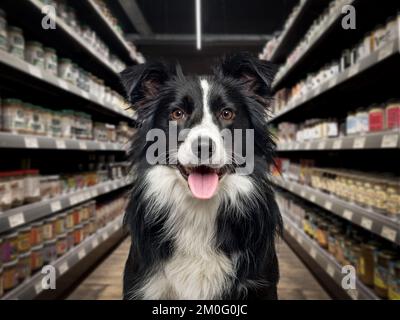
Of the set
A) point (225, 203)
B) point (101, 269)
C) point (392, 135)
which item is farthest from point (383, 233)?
point (101, 269)

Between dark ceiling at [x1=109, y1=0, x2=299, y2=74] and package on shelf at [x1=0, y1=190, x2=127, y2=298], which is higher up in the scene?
dark ceiling at [x1=109, y1=0, x2=299, y2=74]

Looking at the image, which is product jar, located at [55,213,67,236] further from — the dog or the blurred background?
the dog

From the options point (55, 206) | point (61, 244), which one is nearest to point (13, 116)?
point (55, 206)

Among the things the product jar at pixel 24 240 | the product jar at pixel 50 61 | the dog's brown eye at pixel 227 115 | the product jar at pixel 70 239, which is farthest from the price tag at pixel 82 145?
the dog's brown eye at pixel 227 115

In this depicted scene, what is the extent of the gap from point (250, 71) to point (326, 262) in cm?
205

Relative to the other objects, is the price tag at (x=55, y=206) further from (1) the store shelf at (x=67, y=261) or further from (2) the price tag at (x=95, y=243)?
(2) the price tag at (x=95, y=243)

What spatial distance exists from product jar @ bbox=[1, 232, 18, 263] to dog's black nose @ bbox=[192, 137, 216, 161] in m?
1.52

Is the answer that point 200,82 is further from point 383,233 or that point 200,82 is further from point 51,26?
point 51,26

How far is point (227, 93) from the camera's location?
130 centimetres

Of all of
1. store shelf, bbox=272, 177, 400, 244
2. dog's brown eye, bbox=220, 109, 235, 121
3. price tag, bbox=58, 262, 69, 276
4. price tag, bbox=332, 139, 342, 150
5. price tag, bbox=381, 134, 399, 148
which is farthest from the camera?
price tag, bbox=58, 262, 69, 276

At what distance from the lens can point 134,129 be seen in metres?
1.49

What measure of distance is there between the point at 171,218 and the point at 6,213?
3.92 feet

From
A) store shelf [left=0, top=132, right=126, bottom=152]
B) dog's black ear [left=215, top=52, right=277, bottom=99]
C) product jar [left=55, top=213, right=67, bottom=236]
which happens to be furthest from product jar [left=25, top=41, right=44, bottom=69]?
dog's black ear [left=215, top=52, right=277, bottom=99]

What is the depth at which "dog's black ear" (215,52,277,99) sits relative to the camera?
1.18 metres
